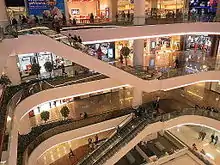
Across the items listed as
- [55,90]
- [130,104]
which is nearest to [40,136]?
[55,90]

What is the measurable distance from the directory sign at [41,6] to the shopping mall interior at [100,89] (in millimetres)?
70

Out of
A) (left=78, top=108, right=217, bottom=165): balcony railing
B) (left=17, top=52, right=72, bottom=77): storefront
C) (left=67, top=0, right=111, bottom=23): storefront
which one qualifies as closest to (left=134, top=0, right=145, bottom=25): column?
(left=67, top=0, right=111, bottom=23): storefront

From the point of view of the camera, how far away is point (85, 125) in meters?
12.4

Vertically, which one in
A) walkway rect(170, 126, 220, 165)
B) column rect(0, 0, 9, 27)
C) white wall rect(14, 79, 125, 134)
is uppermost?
column rect(0, 0, 9, 27)

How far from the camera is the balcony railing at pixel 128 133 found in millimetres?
11445

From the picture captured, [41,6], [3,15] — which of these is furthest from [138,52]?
[3,15]

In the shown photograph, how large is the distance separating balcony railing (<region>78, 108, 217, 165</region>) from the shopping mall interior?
2.0 inches

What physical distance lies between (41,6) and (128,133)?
1111 cm

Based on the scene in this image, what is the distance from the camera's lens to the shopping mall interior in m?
9.96

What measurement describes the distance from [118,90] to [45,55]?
6.63m

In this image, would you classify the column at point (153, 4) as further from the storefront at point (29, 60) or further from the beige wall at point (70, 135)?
the beige wall at point (70, 135)

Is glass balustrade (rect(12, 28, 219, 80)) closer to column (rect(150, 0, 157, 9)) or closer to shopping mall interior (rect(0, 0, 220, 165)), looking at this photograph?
shopping mall interior (rect(0, 0, 220, 165))

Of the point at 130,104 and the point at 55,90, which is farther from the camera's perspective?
the point at 130,104

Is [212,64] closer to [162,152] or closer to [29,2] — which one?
[162,152]
